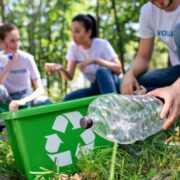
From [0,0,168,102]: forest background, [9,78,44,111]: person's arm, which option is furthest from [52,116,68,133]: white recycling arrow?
[0,0,168,102]: forest background

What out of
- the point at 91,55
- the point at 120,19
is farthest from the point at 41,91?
the point at 120,19

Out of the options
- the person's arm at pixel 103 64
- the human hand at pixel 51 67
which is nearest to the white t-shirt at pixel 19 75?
the human hand at pixel 51 67

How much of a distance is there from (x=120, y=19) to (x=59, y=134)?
23.2 feet

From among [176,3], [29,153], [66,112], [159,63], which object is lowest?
[159,63]

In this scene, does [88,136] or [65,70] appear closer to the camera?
[88,136]

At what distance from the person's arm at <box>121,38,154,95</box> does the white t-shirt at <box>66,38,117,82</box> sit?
92 centimetres

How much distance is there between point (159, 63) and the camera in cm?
1927

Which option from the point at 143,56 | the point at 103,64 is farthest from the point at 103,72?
the point at 143,56

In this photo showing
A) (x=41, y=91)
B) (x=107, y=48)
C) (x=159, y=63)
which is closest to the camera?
(x=41, y=91)

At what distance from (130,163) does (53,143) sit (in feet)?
1.20

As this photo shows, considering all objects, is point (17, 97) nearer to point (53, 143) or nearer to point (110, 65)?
point (110, 65)

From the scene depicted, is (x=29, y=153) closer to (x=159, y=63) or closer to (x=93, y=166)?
(x=93, y=166)

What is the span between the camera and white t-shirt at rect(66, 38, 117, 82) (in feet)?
12.2

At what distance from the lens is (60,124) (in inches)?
73.8
